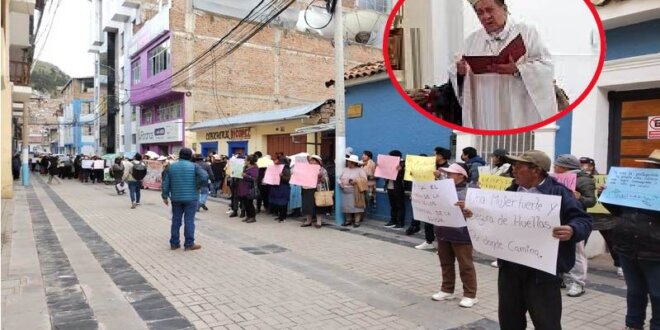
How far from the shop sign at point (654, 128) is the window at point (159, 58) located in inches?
983

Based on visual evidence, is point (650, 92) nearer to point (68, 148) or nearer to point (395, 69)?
point (395, 69)

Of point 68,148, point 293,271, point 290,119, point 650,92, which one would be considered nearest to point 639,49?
point 650,92

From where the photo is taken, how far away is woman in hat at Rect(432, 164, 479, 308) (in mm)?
4930

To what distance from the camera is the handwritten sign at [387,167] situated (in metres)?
9.66

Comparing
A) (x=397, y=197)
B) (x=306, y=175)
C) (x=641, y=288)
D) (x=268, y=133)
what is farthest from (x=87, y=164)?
(x=641, y=288)

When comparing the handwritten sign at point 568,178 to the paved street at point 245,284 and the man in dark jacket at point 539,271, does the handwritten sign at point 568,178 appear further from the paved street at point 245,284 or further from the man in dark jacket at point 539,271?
the man in dark jacket at point 539,271

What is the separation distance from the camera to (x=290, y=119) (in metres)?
15.4

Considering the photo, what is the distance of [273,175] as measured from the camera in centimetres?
1100

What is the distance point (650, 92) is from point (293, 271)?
5.32 meters

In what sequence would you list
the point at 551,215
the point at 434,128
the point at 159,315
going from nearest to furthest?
1. the point at 551,215
2. the point at 159,315
3. the point at 434,128

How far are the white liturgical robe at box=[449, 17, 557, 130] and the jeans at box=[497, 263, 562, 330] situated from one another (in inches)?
85.7

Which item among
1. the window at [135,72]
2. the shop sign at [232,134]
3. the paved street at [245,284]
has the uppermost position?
the window at [135,72]

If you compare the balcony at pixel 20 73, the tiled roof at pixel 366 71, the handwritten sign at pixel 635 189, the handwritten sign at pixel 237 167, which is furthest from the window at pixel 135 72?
the handwritten sign at pixel 635 189

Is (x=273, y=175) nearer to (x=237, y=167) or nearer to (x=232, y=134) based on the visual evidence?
(x=237, y=167)
